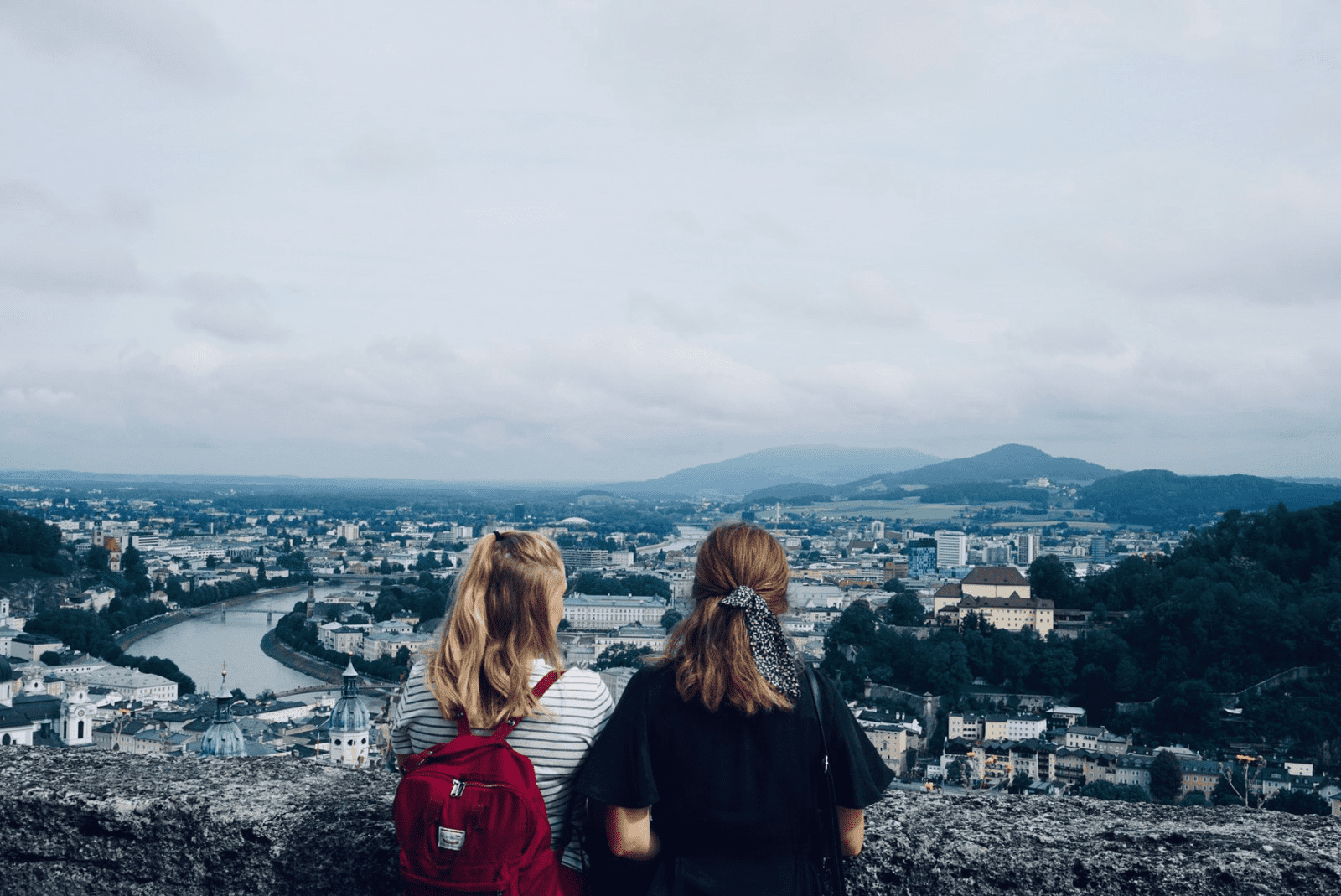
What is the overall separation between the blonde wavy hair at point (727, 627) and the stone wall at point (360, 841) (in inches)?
12.2

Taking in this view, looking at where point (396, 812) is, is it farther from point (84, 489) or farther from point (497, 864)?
point (84, 489)

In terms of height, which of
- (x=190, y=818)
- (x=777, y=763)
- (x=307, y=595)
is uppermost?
(x=777, y=763)

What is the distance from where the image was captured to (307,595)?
4288 cm

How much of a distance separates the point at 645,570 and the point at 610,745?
48.5 meters

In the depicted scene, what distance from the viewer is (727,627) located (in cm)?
112

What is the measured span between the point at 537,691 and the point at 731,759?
203 millimetres

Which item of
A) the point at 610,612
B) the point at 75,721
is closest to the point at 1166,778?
the point at 75,721

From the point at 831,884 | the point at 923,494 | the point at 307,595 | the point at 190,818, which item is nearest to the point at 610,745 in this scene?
the point at 831,884

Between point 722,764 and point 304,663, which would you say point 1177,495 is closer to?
point 304,663

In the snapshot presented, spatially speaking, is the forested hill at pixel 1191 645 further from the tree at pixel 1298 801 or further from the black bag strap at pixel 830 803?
the black bag strap at pixel 830 803

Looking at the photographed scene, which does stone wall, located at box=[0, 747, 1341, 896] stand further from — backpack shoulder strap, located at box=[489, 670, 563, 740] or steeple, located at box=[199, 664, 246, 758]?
steeple, located at box=[199, 664, 246, 758]

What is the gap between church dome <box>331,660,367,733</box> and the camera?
12859mm

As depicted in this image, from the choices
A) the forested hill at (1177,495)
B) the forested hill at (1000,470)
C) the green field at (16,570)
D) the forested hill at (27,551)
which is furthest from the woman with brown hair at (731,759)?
the forested hill at (1000,470)

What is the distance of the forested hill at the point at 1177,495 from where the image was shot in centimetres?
6294
